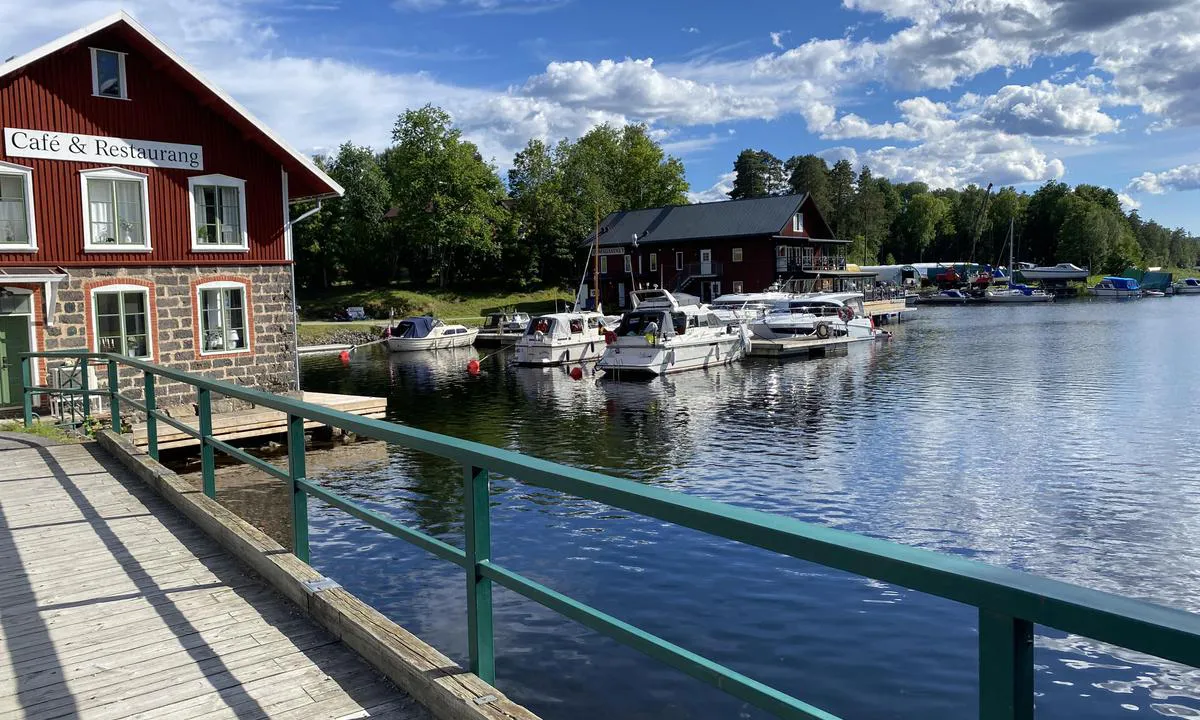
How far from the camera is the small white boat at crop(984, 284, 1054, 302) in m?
88.3

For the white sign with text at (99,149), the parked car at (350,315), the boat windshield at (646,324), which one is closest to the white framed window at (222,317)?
the white sign with text at (99,149)

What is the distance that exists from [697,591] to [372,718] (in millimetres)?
7447

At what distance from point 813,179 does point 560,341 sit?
294 feet

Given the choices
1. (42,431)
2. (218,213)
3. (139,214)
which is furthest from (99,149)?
(42,431)

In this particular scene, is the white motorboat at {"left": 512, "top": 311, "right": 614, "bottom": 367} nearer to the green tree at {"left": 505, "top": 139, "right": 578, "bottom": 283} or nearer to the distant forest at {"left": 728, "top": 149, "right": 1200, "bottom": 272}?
the green tree at {"left": 505, "top": 139, "right": 578, "bottom": 283}

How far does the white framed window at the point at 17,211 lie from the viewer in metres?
19.3

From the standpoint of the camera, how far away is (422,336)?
47688 millimetres

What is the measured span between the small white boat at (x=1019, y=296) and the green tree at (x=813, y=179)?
108 ft

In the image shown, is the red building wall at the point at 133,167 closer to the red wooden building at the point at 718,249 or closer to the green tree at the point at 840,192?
the red wooden building at the point at 718,249

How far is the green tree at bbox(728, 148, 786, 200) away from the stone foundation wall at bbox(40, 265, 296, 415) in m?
106

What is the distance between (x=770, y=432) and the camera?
73.2 feet

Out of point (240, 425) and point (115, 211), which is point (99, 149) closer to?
point (115, 211)

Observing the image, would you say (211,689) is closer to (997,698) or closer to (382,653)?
(382,653)

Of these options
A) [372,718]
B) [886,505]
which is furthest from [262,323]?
[372,718]
